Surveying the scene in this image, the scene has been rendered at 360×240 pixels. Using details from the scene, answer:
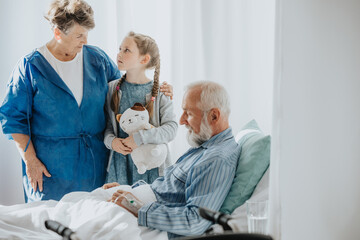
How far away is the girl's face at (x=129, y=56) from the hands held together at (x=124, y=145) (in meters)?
0.37

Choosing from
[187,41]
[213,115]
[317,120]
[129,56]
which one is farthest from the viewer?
[187,41]

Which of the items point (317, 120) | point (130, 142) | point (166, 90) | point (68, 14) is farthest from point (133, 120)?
point (317, 120)

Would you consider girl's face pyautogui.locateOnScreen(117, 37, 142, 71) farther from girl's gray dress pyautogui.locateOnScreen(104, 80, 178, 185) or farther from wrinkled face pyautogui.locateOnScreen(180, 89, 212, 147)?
wrinkled face pyautogui.locateOnScreen(180, 89, 212, 147)

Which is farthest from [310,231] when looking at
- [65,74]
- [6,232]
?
[65,74]

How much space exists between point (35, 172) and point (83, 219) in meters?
0.79

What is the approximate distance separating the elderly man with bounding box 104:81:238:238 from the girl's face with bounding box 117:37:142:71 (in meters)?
0.55

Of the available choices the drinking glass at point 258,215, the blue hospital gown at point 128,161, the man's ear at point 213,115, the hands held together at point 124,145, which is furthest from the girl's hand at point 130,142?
the drinking glass at point 258,215

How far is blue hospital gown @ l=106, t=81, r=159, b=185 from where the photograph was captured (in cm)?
241

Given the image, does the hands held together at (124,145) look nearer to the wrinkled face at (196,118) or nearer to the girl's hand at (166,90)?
the girl's hand at (166,90)

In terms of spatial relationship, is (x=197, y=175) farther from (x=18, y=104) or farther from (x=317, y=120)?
(x=18, y=104)

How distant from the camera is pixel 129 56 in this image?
2355mm

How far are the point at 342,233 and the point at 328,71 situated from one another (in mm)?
466

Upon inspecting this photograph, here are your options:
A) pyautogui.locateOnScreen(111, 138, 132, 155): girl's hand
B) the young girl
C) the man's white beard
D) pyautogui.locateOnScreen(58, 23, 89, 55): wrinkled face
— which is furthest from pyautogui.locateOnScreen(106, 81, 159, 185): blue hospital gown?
the man's white beard

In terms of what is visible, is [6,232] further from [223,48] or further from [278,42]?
[223,48]
